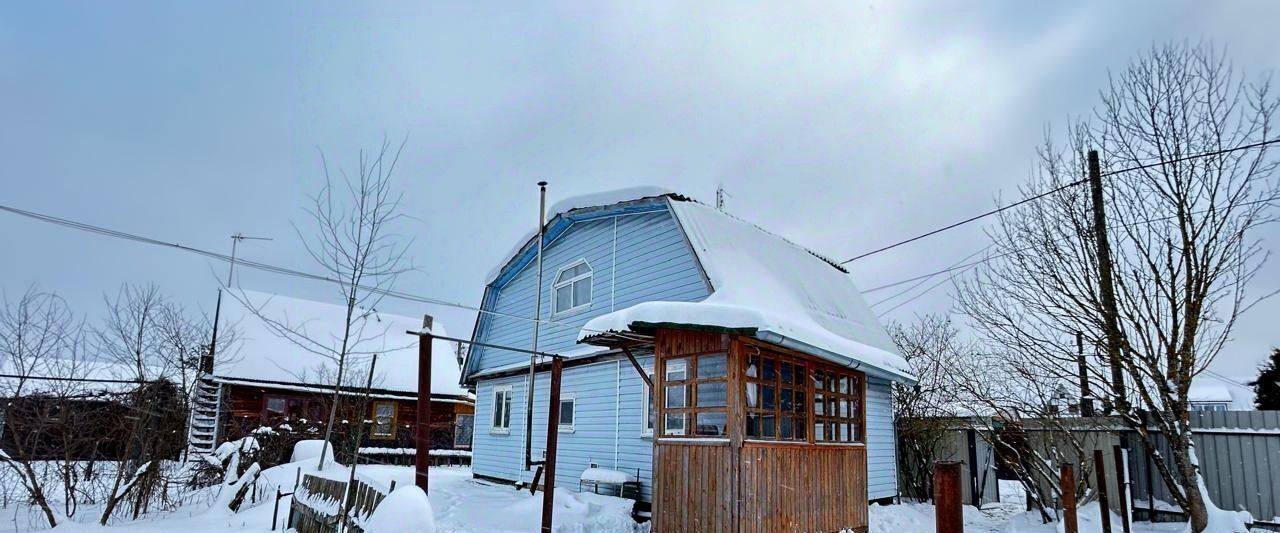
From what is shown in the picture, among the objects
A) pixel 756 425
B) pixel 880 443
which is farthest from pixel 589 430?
pixel 880 443

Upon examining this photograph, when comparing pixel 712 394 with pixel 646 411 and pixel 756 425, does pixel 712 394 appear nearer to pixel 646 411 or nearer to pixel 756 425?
pixel 756 425

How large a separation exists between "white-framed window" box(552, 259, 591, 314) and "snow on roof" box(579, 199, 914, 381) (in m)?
2.70

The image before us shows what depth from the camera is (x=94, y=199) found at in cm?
1767

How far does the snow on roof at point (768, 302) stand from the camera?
793 cm

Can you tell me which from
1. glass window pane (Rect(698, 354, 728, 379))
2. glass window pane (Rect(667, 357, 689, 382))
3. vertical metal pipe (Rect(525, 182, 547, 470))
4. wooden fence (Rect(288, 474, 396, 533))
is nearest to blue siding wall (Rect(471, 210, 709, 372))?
vertical metal pipe (Rect(525, 182, 547, 470))

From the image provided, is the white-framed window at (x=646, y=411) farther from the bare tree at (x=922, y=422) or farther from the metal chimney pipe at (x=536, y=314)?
the bare tree at (x=922, y=422)

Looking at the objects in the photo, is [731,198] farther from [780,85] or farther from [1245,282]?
[1245,282]

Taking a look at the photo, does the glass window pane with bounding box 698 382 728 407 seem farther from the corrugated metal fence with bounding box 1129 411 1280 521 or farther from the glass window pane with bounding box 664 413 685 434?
the corrugated metal fence with bounding box 1129 411 1280 521

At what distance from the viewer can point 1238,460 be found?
10.4 m

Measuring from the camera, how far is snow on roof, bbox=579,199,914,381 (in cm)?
793

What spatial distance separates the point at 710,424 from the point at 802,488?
136cm

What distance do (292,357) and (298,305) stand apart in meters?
3.84

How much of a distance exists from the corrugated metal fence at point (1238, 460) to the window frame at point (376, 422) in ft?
68.6

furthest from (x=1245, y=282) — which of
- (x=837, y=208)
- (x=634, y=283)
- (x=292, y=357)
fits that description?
(x=292, y=357)
